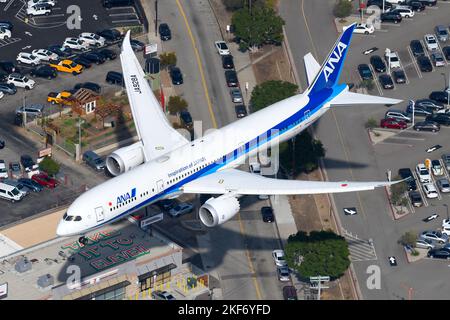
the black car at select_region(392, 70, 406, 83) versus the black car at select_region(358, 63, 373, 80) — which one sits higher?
the black car at select_region(358, 63, 373, 80)

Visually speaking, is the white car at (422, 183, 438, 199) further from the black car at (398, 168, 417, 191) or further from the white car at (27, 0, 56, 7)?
the white car at (27, 0, 56, 7)

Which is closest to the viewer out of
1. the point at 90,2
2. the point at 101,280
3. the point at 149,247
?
the point at 101,280

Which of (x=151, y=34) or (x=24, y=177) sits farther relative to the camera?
(x=151, y=34)

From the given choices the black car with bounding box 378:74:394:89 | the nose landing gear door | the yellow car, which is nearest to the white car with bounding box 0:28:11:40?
the yellow car

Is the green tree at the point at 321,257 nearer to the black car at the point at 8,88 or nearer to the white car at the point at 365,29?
the black car at the point at 8,88

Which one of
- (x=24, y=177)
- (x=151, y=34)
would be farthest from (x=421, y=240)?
(x=151, y=34)
